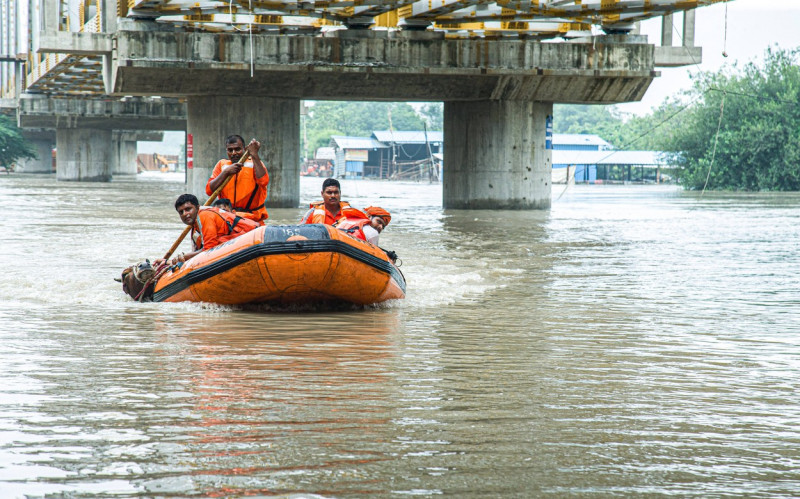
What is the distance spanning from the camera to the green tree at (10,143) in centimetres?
7038

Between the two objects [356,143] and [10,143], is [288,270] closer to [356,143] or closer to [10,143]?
[10,143]

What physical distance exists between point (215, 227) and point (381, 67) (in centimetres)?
1653

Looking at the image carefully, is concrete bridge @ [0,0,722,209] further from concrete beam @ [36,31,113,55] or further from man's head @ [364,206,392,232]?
man's head @ [364,206,392,232]

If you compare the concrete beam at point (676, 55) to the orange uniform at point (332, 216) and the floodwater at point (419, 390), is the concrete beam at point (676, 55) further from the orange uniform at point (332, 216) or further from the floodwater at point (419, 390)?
the orange uniform at point (332, 216)

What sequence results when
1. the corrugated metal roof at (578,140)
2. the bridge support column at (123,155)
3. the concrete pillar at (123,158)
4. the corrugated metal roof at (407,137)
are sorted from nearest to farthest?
the corrugated metal roof at (578,140)
the corrugated metal roof at (407,137)
the bridge support column at (123,155)
the concrete pillar at (123,158)

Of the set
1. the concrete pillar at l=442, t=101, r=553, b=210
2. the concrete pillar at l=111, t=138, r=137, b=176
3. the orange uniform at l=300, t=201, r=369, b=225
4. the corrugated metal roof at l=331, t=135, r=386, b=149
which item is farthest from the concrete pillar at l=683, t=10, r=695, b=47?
the concrete pillar at l=111, t=138, r=137, b=176

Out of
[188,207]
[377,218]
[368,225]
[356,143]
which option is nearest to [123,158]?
[356,143]

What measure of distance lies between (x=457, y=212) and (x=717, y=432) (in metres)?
24.0

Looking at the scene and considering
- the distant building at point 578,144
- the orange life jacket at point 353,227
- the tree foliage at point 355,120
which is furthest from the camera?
the tree foliage at point 355,120

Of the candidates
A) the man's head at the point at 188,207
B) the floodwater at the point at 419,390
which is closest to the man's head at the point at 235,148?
the man's head at the point at 188,207

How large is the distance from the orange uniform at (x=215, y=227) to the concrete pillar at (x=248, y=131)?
1759cm

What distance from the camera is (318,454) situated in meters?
4.48

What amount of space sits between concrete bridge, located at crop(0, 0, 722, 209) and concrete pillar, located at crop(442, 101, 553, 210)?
0.03m

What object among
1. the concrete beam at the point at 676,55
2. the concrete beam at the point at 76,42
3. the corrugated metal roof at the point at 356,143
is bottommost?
the corrugated metal roof at the point at 356,143
